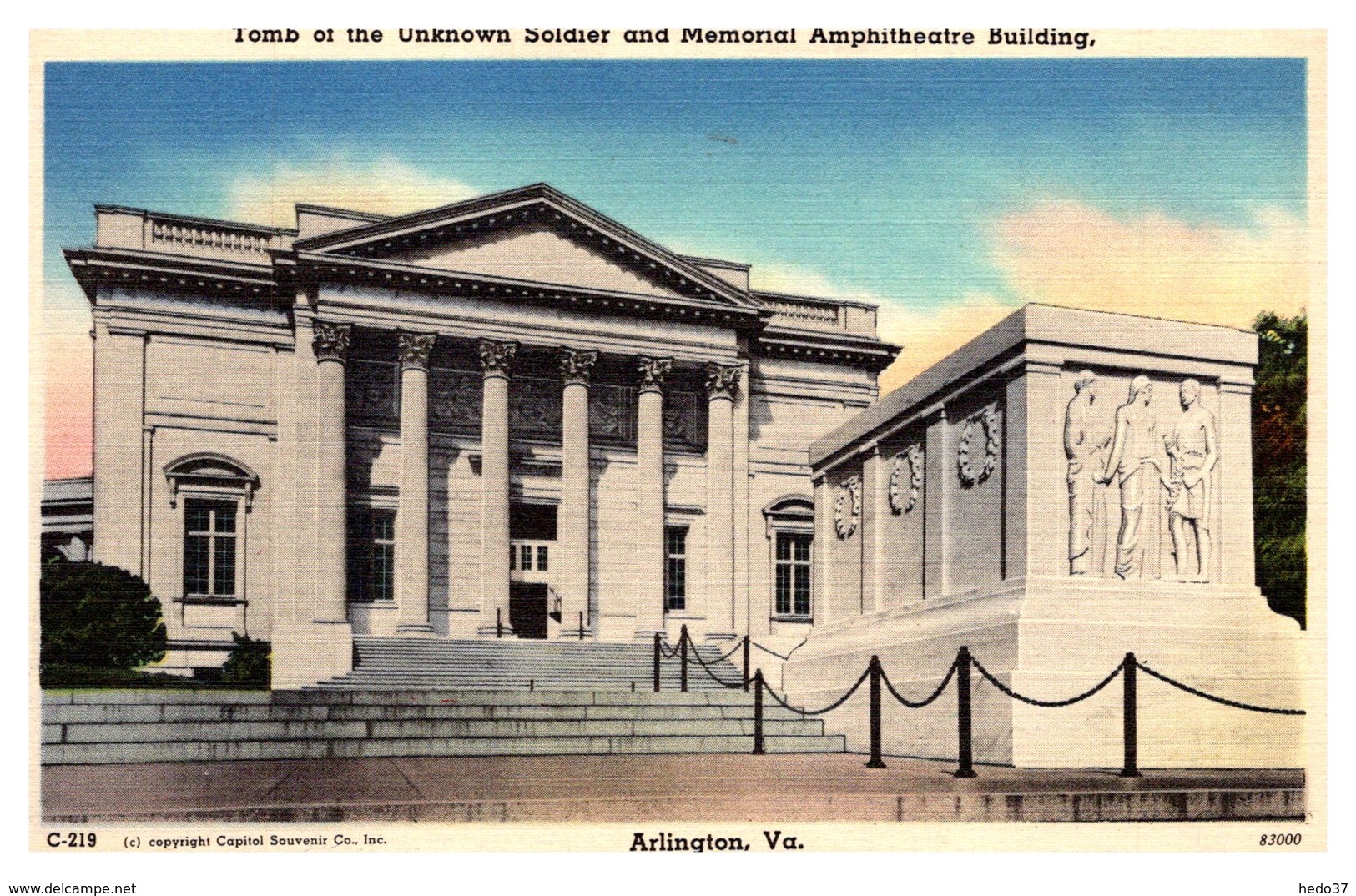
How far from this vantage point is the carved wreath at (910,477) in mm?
17031

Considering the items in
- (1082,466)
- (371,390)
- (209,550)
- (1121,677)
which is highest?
(371,390)

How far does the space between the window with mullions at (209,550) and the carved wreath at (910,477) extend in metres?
13.5

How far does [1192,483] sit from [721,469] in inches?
615

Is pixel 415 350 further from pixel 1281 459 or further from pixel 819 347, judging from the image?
pixel 1281 459

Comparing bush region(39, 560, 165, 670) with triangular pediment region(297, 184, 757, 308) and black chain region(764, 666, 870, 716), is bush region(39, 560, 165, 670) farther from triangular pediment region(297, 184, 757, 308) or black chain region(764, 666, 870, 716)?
black chain region(764, 666, 870, 716)

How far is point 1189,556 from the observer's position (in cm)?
1390

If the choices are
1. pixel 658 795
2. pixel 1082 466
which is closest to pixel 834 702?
pixel 1082 466

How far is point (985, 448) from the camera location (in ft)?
48.8

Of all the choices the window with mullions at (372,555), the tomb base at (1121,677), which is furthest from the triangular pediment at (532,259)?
the tomb base at (1121,677)

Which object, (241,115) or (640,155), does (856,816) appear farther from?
(241,115)

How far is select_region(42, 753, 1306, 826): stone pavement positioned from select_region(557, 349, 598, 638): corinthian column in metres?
14.2

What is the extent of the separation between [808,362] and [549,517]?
21.0 feet

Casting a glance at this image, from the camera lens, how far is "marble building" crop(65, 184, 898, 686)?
25641 millimetres

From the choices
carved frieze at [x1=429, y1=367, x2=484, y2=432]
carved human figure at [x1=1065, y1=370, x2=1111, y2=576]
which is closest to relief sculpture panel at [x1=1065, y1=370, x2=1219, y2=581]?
carved human figure at [x1=1065, y1=370, x2=1111, y2=576]
